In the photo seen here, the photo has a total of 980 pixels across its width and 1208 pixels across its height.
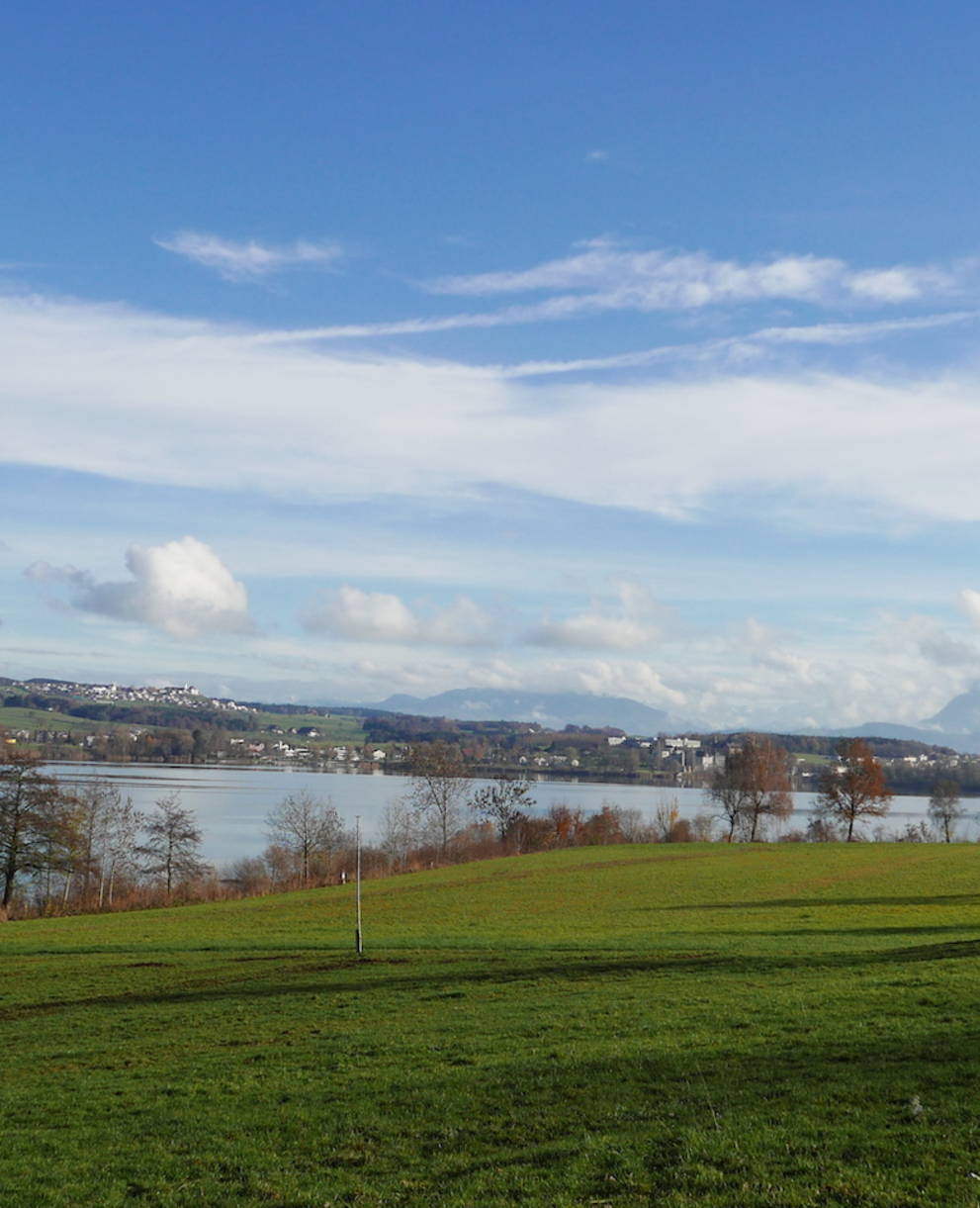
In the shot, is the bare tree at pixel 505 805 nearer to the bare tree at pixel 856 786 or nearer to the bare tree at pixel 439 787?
the bare tree at pixel 439 787

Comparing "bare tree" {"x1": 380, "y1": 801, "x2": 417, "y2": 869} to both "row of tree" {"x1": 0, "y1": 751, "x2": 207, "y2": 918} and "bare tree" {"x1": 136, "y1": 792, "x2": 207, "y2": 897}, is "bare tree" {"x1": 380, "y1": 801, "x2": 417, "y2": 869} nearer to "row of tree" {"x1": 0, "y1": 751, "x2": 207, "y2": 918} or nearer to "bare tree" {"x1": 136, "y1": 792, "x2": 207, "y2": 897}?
"bare tree" {"x1": 136, "y1": 792, "x2": 207, "y2": 897}

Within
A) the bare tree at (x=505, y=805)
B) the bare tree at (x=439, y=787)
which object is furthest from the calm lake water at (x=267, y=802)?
the bare tree at (x=505, y=805)

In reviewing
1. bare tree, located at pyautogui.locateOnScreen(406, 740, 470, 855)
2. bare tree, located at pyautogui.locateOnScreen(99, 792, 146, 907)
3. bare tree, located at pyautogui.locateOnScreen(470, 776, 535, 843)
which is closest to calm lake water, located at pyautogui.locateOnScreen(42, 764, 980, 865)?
bare tree, located at pyautogui.locateOnScreen(99, 792, 146, 907)

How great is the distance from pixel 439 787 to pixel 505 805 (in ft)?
23.9

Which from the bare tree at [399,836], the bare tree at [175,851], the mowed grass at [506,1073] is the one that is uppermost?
the mowed grass at [506,1073]

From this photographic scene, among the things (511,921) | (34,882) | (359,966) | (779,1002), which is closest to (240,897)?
(34,882)

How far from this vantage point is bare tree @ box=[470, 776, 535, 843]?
102 metres

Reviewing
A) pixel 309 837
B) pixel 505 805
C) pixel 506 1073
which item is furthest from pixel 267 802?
pixel 506 1073

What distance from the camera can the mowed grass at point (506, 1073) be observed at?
32.5 feet

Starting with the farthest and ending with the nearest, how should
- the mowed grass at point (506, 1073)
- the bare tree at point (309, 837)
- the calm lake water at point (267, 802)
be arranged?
1. the calm lake water at point (267, 802)
2. the bare tree at point (309, 837)
3. the mowed grass at point (506, 1073)

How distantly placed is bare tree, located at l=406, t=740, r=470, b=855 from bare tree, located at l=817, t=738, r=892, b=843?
35.4 meters

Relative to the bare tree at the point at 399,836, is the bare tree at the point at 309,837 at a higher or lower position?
higher

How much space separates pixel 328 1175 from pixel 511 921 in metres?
32.1

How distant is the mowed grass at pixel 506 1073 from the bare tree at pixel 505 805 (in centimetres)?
6863
